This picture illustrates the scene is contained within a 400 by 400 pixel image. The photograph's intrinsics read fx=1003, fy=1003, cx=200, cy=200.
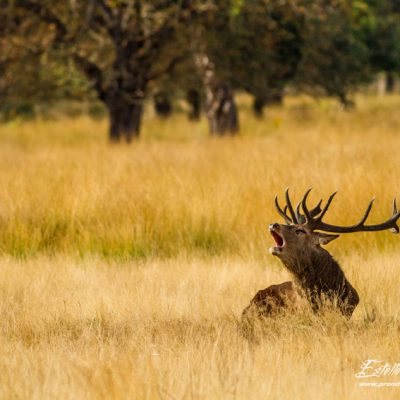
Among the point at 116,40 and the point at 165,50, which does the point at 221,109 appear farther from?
the point at 116,40

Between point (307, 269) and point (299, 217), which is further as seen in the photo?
point (299, 217)

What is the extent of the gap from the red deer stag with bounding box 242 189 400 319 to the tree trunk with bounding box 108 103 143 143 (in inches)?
523

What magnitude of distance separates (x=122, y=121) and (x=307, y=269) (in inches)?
549

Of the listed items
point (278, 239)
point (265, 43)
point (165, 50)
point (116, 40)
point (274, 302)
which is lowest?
point (274, 302)

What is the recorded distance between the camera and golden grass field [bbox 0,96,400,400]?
184 inches

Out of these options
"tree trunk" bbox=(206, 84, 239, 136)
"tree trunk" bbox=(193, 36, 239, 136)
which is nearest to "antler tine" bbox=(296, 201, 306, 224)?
"tree trunk" bbox=(193, 36, 239, 136)

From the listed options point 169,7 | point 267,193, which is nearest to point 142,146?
point 169,7

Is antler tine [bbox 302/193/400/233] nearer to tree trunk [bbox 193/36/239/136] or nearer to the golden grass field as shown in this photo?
the golden grass field

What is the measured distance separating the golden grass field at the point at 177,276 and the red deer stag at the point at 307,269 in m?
0.17

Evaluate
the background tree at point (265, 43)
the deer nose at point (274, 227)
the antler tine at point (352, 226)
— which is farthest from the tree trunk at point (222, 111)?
the deer nose at point (274, 227)

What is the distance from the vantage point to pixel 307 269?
573cm

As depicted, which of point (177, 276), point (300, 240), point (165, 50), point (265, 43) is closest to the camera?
point (300, 240)

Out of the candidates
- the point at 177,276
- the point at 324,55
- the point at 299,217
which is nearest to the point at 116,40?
the point at 324,55

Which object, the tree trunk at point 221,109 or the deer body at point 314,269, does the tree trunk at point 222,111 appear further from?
the deer body at point 314,269
